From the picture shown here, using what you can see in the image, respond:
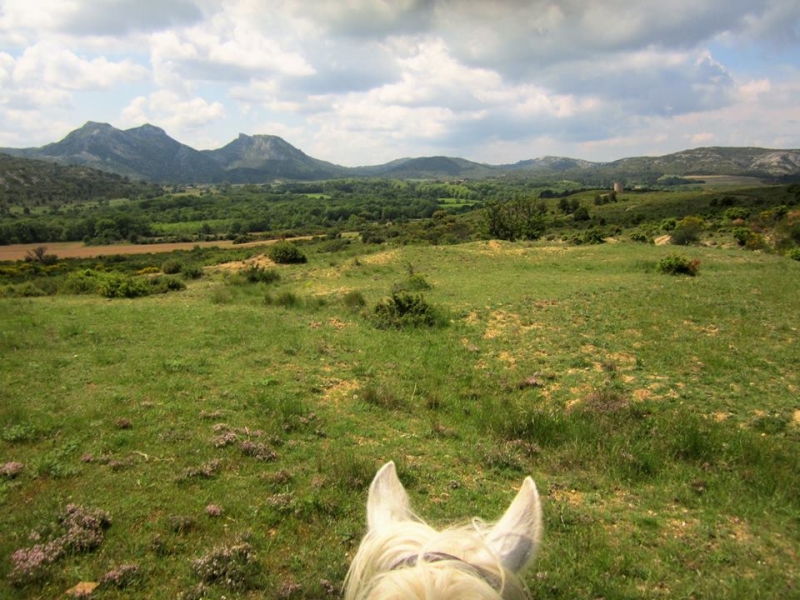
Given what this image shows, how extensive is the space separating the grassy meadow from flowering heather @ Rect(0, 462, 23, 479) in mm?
38

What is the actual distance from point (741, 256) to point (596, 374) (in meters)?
22.2

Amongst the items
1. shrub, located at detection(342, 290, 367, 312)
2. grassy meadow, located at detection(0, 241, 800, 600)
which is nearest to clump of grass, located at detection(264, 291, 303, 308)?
shrub, located at detection(342, 290, 367, 312)

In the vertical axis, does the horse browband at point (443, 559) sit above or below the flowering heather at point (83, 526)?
above

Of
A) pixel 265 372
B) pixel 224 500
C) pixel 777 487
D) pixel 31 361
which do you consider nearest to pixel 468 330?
pixel 265 372

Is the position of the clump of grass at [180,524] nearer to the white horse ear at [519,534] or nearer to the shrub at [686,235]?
the white horse ear at [519,534]

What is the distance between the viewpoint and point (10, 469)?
527 cm

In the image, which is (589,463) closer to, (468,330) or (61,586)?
(61,586)

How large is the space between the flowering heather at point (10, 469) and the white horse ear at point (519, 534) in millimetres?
6121

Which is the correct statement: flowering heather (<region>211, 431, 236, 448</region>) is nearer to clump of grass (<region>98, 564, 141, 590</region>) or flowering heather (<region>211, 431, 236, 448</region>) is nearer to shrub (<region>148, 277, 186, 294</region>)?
clump of grass (<region>98, 564, 141, 590</region>)

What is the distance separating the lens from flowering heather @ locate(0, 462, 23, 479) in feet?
17.1

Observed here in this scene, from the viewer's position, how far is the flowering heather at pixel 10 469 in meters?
5.22

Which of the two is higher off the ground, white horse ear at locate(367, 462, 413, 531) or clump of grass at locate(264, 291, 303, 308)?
white horse ear at locate(367, 462, 413, 531)

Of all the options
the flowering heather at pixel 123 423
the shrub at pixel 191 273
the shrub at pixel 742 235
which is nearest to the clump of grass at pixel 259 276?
the shrub at pixel 191 273

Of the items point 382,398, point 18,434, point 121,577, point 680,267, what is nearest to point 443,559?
point 121,577
